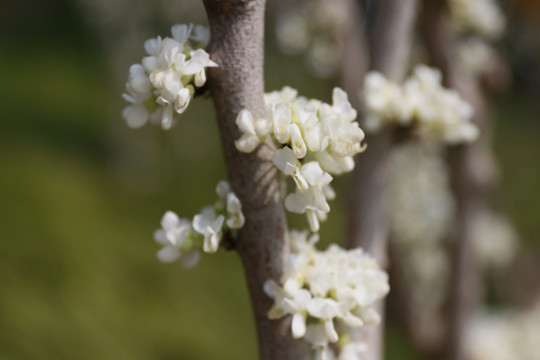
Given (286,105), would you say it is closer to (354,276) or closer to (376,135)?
(354,276)

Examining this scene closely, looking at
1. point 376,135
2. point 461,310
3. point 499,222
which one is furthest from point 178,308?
point 376,135

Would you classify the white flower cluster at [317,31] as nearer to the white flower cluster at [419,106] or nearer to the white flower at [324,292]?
the white flower cluster at [419,106]

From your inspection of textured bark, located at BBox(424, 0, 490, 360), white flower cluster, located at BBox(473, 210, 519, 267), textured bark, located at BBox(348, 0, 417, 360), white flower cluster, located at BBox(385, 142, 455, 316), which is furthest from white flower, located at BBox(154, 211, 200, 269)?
white flower cluster, located at BBox(473, 210, 519, 267)

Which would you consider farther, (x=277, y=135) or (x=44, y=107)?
(x=44, y=107)

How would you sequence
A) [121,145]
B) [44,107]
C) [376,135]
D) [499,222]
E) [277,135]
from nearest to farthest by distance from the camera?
[277,135], [376,135], [499,222], [121,145], [44,107]

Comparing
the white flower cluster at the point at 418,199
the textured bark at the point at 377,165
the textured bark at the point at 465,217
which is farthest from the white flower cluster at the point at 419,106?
the white flower cluster at the point at 418,199

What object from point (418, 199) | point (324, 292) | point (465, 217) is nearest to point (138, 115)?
point (324, 292)

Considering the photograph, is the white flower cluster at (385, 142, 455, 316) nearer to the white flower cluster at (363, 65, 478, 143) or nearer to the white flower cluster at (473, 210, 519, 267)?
the white flower cluster at (473, 210, 519, 267)
